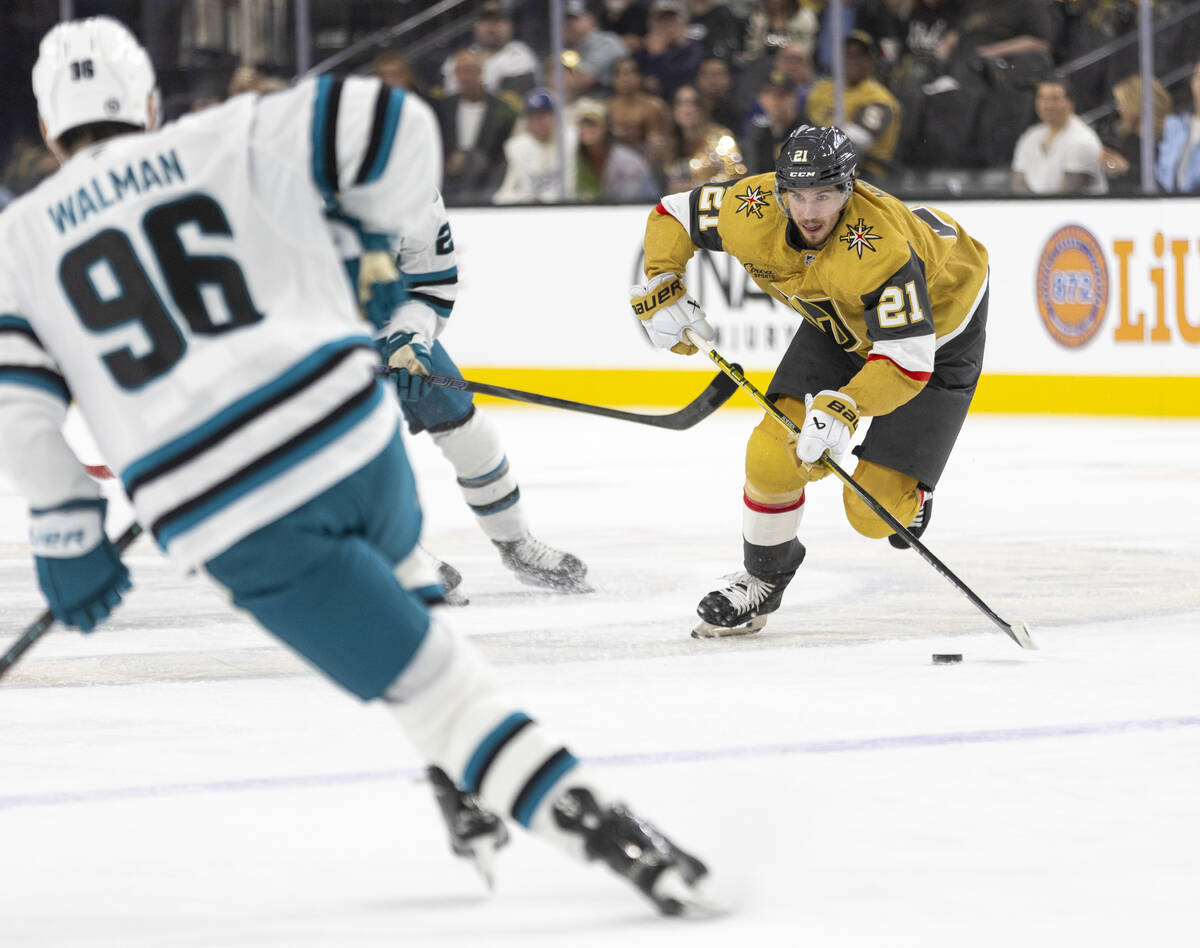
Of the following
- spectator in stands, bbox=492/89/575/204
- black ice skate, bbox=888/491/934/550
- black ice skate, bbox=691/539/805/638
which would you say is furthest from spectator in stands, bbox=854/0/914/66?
black ice skate, bbox=691/539/805/638

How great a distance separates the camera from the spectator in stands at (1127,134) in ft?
27.4

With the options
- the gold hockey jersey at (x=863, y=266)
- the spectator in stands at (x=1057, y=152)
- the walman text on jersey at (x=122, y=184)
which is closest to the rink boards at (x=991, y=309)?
the spectator in stands at (x=1057, y=152)

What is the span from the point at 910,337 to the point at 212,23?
7098mm

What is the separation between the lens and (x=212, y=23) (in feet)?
34.5

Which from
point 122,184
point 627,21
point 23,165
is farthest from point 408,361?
point 23,165

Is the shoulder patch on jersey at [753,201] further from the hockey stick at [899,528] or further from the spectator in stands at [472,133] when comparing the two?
the spectator in stands at [472,133]

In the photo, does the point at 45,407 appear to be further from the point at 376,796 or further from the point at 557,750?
the point at 376,796

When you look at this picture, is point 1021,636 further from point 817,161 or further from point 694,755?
point 694,755

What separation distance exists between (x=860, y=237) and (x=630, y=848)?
212 centimetres

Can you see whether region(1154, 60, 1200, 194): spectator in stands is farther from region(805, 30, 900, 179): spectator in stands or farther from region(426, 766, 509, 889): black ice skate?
region(426, 766, 509, 889): black ice skate

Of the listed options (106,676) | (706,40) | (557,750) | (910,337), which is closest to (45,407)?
(557,750)

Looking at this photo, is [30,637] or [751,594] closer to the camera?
[30,637]

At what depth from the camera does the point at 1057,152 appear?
8539 millimetres

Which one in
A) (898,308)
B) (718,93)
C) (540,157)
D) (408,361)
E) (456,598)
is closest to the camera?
(898,308)
